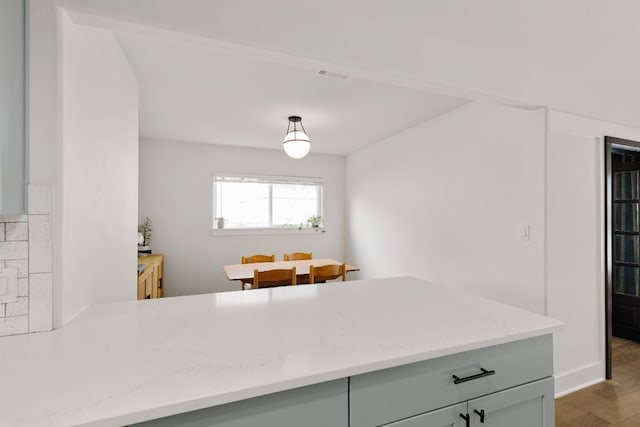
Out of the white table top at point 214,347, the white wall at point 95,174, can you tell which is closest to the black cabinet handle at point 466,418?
the white table top at point 214,347

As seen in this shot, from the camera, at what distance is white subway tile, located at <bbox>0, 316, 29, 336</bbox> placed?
99cm

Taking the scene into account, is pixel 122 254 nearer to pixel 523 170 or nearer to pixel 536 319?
pixel 536 319

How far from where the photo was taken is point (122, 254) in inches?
69.0

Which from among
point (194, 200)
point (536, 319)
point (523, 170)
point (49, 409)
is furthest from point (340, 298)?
point (194, 200)

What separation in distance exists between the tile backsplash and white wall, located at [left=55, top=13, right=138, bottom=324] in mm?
37

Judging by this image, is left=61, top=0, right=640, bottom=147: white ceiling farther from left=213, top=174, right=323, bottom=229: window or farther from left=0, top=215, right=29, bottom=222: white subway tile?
left=213, top=174, right=323, bottom=229: window

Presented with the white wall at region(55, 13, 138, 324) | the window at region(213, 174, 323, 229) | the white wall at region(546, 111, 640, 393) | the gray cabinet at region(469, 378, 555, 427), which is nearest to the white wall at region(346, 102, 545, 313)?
the white wall at region(546, 111, 640, 393)

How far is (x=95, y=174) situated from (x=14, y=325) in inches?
25.0

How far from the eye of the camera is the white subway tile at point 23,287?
1010 millimetres

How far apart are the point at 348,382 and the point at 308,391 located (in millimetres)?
113

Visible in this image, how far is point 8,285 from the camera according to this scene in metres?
1.00

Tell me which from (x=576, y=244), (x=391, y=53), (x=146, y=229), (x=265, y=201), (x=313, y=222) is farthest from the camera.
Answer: (x=313, y=222)

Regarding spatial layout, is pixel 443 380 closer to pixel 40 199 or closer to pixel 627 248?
pixel 40 199

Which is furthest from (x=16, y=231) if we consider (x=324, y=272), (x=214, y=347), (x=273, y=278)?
(x=324, y=272)
